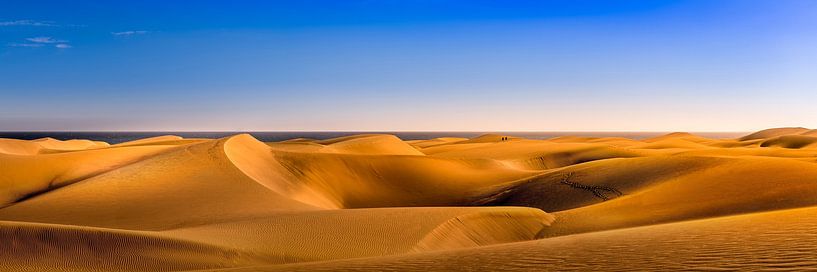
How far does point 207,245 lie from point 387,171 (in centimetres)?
2001

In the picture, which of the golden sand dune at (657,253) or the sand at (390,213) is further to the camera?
the sand at (390,213)

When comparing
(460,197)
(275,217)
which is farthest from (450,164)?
(275,217)

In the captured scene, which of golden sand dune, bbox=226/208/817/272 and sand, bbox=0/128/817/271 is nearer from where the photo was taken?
golden sand dune, bbox=226/208/817/272

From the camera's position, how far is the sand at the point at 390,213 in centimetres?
800

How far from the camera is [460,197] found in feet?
89.7

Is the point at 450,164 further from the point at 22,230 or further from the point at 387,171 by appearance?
the point at 22,230

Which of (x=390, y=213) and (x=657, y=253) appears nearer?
(x=657, y=253)

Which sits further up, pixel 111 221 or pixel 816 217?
pixel 816 217

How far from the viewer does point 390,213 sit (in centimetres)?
1538

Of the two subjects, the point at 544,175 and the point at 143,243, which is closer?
the point at 143,243

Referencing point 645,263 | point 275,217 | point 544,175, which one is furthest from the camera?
point 544,175

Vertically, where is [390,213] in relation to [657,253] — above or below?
below

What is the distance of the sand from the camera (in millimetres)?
7996

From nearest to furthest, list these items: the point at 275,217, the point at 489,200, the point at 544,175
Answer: the point at 275,217 → the point at 489,200 → the point at 544,175
